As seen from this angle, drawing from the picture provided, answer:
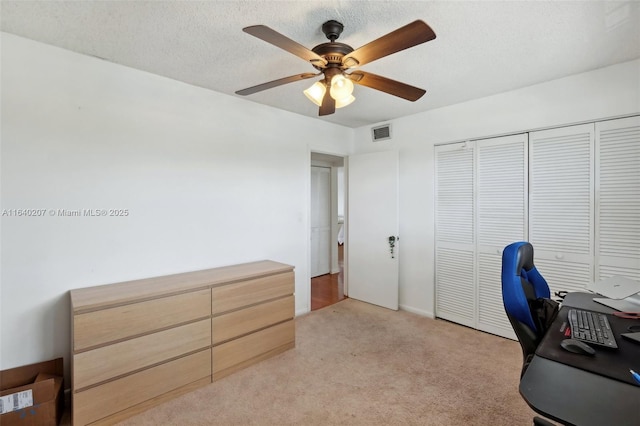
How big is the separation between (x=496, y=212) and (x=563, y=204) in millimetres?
545

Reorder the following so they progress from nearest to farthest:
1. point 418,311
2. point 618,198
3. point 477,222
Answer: point 618,198 → point 477,222 → point 418,311

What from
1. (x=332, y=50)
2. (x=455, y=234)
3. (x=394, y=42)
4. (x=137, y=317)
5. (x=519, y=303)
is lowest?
(x=137, y=317)

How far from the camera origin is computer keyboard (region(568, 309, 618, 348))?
3.89 feet

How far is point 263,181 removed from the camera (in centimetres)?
325

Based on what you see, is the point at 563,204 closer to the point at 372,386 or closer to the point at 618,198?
the point at 618,198

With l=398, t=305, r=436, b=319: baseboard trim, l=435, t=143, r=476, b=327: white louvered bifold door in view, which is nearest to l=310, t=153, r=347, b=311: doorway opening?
l=398, t=305, r=436, b=319: baseboard trim

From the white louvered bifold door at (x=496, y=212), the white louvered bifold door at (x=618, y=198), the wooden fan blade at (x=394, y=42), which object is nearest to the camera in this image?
the wooden fan blade at (x=394, y=42)

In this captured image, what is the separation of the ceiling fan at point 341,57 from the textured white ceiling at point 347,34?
8.4 inches

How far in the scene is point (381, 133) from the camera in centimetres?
395

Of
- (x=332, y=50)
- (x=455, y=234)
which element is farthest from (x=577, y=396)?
(x=455, y=234)

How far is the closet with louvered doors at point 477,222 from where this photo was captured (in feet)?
9.51

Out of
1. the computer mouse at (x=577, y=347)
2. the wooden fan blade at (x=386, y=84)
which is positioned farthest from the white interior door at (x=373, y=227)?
the computer mouse at (x=577, y=347)

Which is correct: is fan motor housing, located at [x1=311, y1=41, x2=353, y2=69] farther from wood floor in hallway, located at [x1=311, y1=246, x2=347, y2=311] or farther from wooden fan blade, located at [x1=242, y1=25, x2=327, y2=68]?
wood floor in hallway, located at [x1=311, y1=246, x2=347, y2=311]

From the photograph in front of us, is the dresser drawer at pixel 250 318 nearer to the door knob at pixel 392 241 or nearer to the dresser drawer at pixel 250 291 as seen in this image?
the dresser drawer at pixel 250 291
